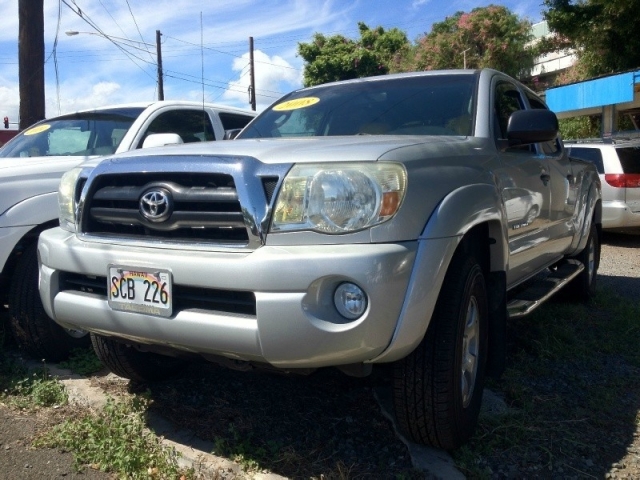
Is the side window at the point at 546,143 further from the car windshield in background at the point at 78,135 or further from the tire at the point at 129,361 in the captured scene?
the car windshield in background at the point at 78,135

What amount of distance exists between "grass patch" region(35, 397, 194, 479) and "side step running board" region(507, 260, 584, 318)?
6.00 feet

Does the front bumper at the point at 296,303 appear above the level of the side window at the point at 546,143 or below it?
below

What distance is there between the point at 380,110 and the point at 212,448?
2.05 m

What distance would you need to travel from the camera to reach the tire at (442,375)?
2523 millimetres

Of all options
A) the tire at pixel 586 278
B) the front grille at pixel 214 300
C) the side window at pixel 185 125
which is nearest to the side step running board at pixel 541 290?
the tire at pixel 586 278

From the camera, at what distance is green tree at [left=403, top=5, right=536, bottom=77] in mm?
26453

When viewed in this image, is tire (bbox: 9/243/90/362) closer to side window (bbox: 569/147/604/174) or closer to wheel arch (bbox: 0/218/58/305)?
wheel arch (bbox: 0/218/58/305)

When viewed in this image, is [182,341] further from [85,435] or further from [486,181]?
[486,181]

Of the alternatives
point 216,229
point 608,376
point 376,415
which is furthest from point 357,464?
point 608,376

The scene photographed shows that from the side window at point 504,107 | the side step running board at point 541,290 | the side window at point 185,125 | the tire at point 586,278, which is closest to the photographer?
the side step running board at point 541,290

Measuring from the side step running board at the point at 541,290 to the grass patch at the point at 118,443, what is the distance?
183cm

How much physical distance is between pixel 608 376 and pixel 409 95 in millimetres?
2019

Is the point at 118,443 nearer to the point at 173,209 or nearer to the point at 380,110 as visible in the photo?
the point at 173,209

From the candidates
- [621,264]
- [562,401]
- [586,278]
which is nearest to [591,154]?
[621,264]
